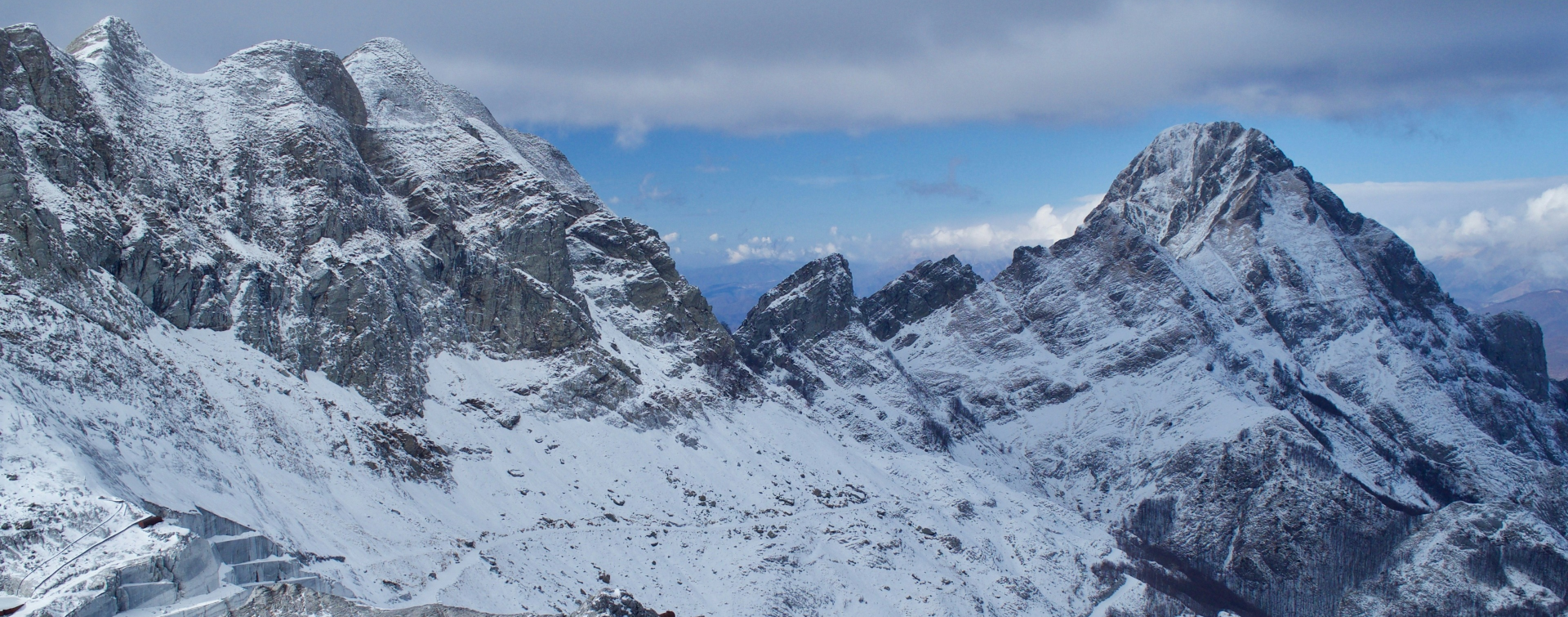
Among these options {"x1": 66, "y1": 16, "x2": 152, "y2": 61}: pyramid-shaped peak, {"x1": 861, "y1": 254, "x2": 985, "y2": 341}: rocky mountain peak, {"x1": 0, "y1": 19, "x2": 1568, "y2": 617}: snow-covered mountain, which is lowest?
{"x1": 0, "y1": 19, "x2": 1568, "y2": 617}: snow-covered mountain

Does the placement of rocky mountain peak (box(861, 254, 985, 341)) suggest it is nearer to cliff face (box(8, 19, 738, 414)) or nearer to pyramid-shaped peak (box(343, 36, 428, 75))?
cliff face (box(8, 19, 738, 414))

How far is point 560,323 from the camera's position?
99250 millimetres

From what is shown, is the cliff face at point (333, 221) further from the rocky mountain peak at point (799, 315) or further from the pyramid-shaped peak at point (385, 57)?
the rocky mountain peak at point (799, 315)

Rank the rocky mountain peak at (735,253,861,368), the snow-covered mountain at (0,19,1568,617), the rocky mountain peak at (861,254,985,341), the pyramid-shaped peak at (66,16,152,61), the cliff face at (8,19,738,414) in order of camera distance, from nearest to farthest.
Result: the snow-covered mountain at (0,19,1568,617) < the cliff face at (8,19,738,414) < the pyramid-shaped peak at (66,16,152,61) < the rocky mountain peak at (735,253,861,368) < the rocky mountain peak at (861,254,985,341)

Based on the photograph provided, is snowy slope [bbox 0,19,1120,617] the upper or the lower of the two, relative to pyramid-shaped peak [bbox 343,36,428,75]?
lower

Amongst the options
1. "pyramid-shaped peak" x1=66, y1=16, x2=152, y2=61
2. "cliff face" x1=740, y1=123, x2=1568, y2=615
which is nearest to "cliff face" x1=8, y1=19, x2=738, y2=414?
"pyramid-shaped peak" x1=66, y1=16, x2=152, y2=61

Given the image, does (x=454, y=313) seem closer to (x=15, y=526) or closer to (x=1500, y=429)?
(x=15, y=526)

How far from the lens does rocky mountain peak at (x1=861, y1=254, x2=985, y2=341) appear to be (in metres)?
179

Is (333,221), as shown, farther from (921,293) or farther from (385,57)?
(921,293)

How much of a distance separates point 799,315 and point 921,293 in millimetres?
36563

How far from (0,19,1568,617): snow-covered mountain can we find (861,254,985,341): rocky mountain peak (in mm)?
12880

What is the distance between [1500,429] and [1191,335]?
58.9 meters

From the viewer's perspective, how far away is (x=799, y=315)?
502 ft

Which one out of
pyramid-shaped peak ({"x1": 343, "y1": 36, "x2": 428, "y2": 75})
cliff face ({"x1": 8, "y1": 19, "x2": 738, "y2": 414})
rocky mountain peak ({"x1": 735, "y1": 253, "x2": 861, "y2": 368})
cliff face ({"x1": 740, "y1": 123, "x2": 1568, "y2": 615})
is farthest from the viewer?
rocky mountain peak ({"x1": 735, "y1": 253, "x2": 861, "y2": 368})
